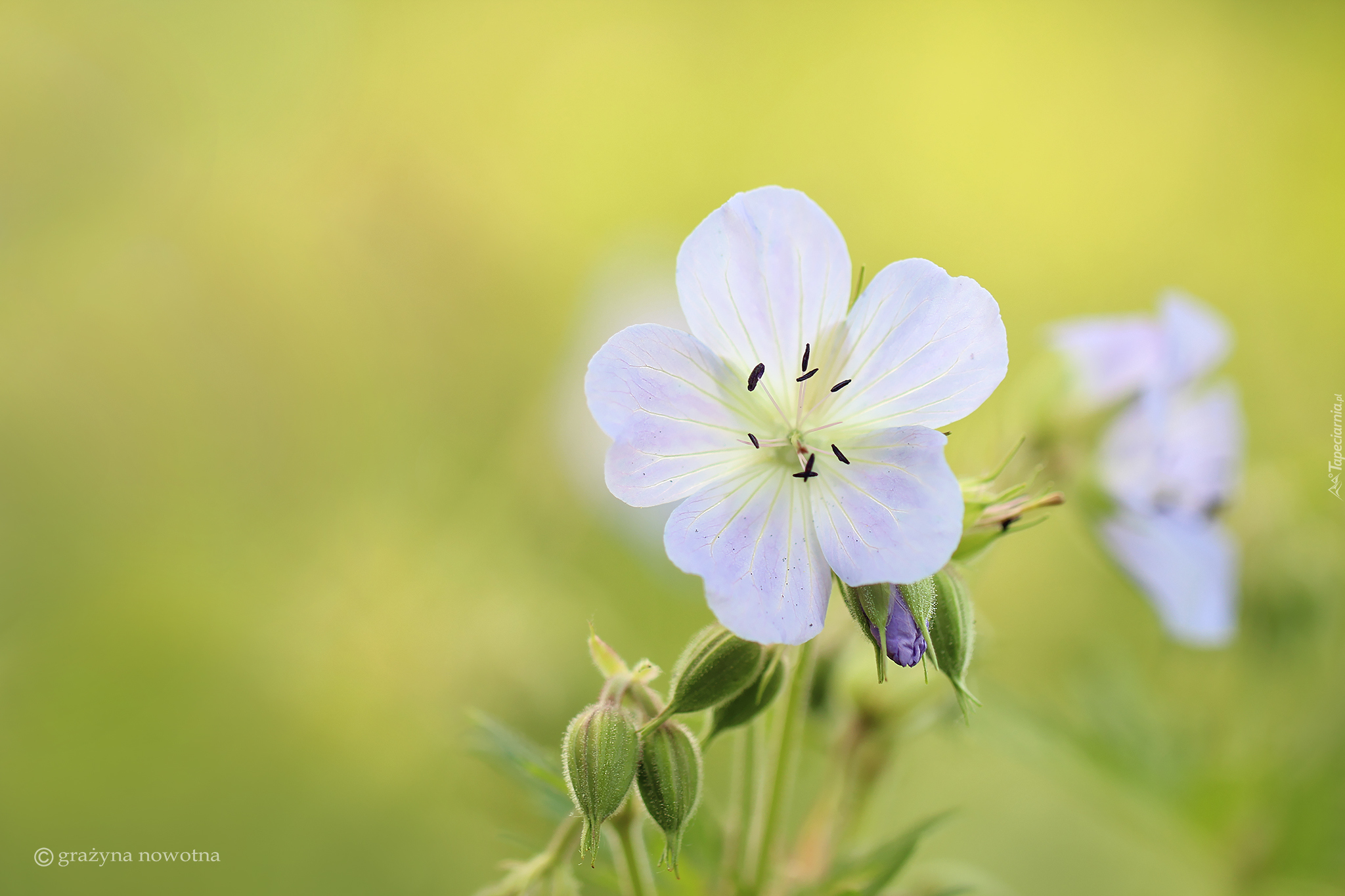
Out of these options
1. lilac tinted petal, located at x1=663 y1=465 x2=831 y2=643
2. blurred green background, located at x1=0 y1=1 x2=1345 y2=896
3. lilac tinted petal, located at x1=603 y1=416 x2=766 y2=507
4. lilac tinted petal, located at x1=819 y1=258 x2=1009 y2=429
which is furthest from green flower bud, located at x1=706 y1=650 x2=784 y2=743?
blurred green background, located at x1=0 y1=1 x2=1345 y2=896

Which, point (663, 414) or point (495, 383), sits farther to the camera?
point (495, 383)

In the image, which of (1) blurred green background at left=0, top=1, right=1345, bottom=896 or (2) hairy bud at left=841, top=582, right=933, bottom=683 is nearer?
(2) hairy bud at left=841, top=582, right=933, bottom=683

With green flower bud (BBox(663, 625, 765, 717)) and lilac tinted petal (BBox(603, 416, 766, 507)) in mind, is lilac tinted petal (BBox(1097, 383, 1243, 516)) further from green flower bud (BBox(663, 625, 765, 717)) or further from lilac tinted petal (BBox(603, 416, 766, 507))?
green flower bud (BBox(663, 625, 765, 717))

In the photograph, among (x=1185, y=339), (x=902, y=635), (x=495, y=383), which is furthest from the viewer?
(x=495, y=383)

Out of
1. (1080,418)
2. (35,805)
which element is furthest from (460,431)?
(1080,418)

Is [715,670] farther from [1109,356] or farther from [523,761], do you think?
[1109,356]

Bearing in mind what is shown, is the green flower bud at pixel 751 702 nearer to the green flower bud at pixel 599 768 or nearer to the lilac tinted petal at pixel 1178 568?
the green flower bud at pixel 599 768

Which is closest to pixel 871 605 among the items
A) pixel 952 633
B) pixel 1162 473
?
pixel 952 633
